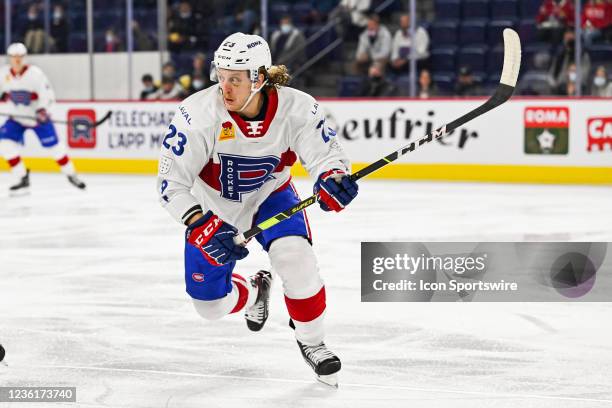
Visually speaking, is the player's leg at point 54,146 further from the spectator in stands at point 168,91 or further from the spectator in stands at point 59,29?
the spectator in stands at point 59,29

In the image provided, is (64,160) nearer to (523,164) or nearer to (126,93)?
(126,93)

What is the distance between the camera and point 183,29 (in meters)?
12.7

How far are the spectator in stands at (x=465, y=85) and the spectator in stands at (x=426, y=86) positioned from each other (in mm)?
224

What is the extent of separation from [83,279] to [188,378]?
208 centimetres

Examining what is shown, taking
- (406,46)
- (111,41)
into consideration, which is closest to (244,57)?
(406,46)

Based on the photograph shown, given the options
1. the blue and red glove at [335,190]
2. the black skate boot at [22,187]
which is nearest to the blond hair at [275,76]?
the blue and red glove at [335,190]

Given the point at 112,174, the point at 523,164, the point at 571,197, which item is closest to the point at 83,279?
the point at 571,197

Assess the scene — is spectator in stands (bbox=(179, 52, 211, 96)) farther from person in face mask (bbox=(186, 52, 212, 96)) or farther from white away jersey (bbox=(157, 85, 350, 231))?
white away jersey (bbox=(157, 85, 350, 231))

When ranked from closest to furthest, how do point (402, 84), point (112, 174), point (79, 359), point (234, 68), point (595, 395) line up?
1. point (595, 395)
2. point (234, 68)
3. point (79, 359)
4. point (402, 84)
5. point (112, 174)

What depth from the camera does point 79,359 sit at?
3641mm

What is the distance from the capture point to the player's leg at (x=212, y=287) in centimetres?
364

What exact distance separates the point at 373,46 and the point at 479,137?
1.73 metres

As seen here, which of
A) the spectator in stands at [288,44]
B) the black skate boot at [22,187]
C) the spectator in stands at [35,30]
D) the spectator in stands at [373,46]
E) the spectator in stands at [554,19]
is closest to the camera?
the black skate boot at [22,187]

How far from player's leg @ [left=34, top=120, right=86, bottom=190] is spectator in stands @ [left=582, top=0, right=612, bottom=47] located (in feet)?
15.6
